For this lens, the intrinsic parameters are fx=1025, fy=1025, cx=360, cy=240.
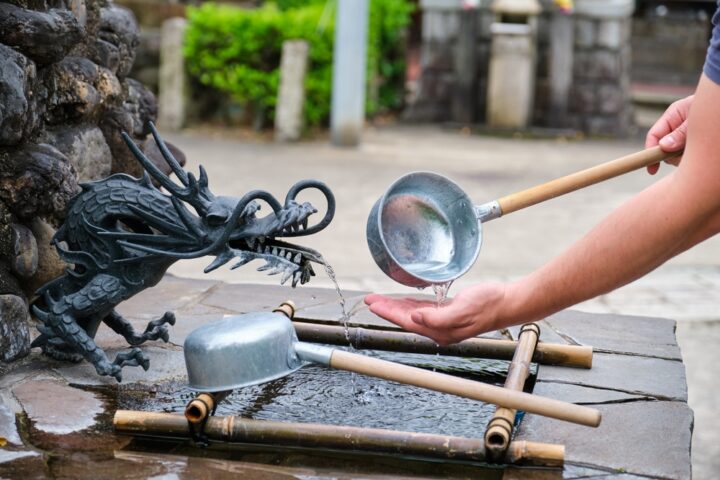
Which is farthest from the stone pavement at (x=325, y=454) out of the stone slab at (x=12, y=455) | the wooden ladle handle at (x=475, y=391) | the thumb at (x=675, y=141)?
the thumb at (x=675, y=141)

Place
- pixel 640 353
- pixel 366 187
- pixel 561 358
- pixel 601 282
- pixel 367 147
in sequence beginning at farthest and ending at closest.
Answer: pixel 367 147 < pixel 366 187 < pixel 640 353 < pixel 561 358 < pixel 601 282

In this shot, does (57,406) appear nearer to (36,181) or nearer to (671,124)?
(36,181)

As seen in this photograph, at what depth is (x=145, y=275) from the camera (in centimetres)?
263

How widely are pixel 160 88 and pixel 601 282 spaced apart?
9379 mm

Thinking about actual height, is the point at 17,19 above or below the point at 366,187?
above

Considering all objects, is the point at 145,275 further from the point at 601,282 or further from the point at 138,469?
the point at 601,282

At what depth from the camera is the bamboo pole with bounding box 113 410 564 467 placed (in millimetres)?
2215

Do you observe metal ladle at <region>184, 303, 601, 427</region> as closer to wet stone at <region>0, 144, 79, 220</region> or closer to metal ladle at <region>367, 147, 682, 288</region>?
metal ladle at <region>367, 147, 682, 288</region>

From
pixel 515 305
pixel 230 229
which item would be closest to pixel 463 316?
pixel 515 305

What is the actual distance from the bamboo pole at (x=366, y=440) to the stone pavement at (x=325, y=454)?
0.04 meters

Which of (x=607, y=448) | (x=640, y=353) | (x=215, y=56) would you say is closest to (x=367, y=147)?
(x=215, y=56)

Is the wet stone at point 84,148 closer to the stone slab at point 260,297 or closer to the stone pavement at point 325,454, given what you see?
the stone pavement at point 325,454

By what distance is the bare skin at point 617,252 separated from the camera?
6.18ft

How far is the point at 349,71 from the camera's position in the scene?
9844mm
